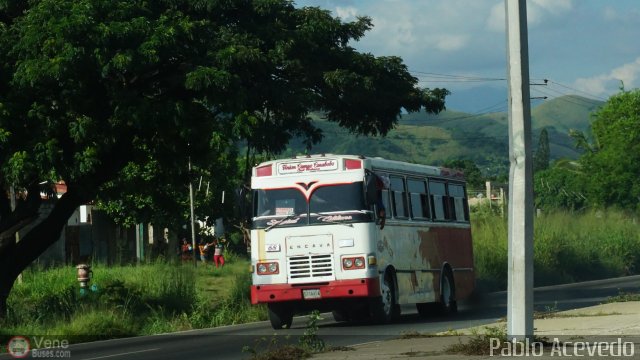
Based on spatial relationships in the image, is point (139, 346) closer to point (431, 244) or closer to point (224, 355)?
point (224, 355)

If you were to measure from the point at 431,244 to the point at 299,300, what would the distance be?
4.90 metres

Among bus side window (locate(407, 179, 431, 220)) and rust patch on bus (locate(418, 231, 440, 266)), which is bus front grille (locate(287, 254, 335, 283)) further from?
rust patch on bus (locate(418, 231, 440, 266))

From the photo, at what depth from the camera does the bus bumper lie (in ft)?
73.6

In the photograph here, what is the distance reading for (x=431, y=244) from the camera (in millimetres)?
26656

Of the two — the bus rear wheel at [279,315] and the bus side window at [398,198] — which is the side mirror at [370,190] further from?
the bus rear wheel at [279,315]

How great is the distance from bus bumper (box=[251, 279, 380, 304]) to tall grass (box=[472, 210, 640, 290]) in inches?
A: 696

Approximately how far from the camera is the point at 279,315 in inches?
921

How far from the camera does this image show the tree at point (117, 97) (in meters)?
22.2

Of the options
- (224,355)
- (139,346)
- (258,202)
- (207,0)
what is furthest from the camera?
(207,0)

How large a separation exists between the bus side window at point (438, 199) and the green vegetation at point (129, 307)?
449cm

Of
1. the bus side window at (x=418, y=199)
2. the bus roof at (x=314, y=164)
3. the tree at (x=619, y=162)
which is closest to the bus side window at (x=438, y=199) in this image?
the bus side window at (x=418, y=199)

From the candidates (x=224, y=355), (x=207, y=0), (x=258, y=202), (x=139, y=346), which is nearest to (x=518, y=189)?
(x=224, y=355)

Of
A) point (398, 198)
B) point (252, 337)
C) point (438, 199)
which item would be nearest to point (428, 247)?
point (438, 199)

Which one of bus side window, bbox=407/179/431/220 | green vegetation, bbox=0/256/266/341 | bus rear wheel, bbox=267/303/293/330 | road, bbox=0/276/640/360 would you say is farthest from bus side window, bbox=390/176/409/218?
green vegetation, bbox=0/256/266/341
